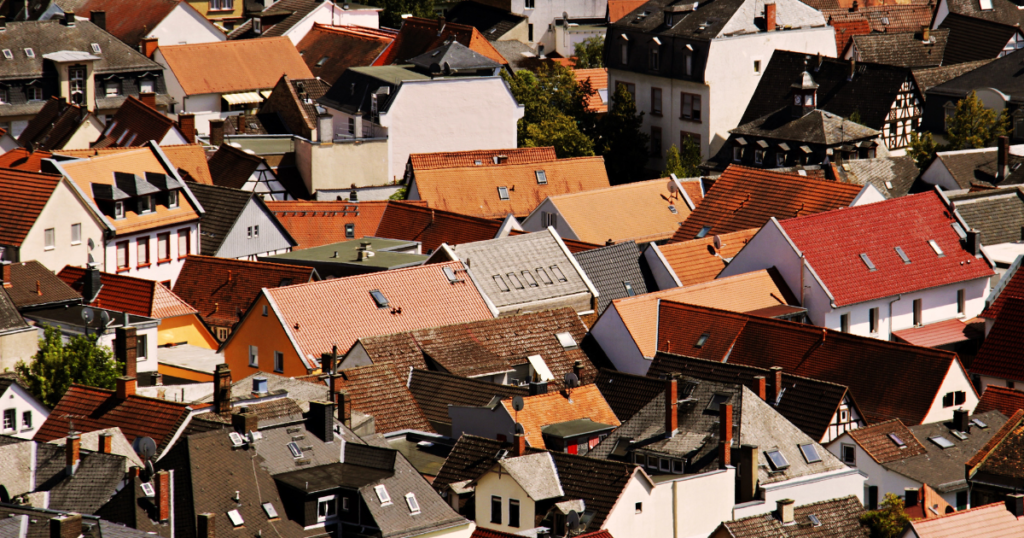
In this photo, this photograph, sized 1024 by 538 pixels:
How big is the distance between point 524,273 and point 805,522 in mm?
22161

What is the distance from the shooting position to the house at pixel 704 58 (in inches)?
4055

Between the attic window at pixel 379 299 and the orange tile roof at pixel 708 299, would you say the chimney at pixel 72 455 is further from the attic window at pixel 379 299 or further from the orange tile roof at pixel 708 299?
the orange tile roof at pixel 708 299

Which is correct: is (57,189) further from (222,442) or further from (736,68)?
(736,68)

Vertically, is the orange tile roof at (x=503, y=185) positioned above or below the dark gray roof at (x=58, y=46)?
below

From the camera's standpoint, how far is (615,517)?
172 ft

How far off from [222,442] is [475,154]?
45.6m

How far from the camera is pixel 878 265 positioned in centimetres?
7262

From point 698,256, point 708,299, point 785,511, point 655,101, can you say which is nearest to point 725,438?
point 785,511

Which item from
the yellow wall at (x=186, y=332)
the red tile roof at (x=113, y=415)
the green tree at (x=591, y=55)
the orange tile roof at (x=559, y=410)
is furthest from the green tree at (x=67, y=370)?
the green tree at (x=591, y=55)

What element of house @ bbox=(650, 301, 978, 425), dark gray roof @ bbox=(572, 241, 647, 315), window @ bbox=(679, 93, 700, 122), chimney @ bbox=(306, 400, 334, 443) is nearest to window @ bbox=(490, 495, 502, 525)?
chimney @ bbox=(306, 400, 334, 443)

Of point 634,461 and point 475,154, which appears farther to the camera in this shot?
point 475,154

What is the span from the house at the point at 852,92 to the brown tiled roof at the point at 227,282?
35209 millimetres

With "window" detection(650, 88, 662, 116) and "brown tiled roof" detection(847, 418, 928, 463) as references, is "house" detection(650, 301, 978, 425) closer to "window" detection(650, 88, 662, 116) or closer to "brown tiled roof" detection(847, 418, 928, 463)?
"brown tiled roof" detection(847, 418, 928, 463)

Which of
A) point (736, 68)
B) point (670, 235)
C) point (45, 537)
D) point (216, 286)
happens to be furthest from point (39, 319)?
point (736, 68)
